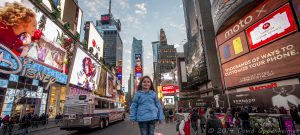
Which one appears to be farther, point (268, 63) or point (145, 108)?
point (268, 63)

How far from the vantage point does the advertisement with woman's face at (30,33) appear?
16.6 metres

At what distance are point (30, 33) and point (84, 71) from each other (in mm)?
13785

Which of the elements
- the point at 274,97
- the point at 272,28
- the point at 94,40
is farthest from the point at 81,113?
the point at 94,40

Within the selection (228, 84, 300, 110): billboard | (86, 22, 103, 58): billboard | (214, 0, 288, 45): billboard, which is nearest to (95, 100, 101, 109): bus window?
(228, 84, 300, 110): billboard

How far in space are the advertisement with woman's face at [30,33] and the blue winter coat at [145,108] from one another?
20.0 metres

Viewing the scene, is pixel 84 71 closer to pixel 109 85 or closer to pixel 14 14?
pixel 14 14

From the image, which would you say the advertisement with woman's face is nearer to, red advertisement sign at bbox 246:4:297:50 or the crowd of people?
the crowd of people

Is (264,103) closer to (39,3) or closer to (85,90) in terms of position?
(39,3)

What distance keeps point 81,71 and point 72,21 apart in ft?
35.5

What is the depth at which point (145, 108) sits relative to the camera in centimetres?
336

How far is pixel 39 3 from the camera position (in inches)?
829

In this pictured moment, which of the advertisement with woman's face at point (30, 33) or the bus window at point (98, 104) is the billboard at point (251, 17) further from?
the advertisement with woman's face at point (30, 33)

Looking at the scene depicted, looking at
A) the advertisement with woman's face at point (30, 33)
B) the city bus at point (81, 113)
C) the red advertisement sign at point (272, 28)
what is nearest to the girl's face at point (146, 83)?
the city bus at point (81, 113)

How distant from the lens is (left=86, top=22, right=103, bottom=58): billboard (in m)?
35.1
